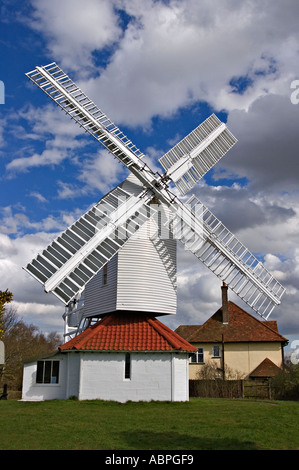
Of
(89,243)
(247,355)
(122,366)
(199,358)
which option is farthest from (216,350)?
(89,243)

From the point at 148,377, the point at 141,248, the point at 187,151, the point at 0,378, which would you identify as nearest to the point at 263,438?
the point at 148,377

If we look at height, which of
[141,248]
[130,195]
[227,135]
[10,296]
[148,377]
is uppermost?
[227,135]

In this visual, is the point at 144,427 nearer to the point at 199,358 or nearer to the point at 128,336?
the point at 128,336

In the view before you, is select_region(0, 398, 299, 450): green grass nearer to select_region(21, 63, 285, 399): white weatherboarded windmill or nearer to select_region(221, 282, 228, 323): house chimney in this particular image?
select_region(21, 63, 285, 399): white weatherboarded windmill

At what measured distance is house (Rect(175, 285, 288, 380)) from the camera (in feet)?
113

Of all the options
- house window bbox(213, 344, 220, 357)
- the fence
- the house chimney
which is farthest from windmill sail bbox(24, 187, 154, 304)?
house window bbox(213, 344, 220, 357)

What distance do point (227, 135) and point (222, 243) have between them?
→ 6.28 metres

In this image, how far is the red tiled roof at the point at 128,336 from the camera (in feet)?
63.2

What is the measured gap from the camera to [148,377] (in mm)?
19172

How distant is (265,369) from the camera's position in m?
33.5

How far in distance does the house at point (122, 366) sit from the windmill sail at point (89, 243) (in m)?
3.37

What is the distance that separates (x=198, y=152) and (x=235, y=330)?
18555 millimetres

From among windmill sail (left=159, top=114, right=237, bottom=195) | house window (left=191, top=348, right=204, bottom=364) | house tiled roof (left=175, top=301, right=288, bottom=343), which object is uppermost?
windmill sail (left=159, top=114, right=237, bottom=195)
